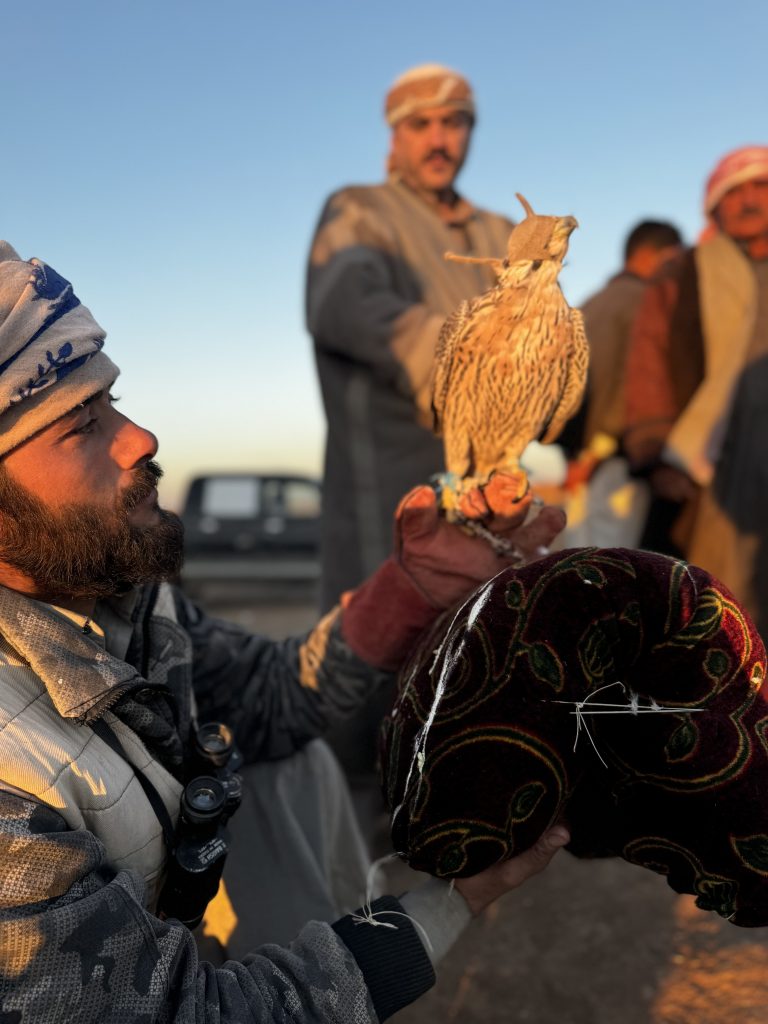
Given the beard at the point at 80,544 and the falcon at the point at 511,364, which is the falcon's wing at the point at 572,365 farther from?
the beard at the point at 80,544

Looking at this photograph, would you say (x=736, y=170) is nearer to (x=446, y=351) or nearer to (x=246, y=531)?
(x=446, y=351)

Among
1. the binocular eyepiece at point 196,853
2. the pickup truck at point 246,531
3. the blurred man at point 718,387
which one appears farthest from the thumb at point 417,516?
the pickup truck at point 246,531

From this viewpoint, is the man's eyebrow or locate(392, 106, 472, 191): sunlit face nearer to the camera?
the man's eyebrow

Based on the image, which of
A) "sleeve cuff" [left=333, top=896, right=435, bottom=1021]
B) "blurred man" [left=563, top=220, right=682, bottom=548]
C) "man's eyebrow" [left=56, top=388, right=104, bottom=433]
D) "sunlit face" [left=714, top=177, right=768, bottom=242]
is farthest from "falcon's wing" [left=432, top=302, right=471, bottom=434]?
"sunlit face" [left=714, top=177, right=768, bottom=242]

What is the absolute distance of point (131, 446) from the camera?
57.8 inches

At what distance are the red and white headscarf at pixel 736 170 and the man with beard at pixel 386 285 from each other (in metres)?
1.15

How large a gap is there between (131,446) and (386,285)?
1.57m

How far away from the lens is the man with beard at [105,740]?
Result: 1.07m

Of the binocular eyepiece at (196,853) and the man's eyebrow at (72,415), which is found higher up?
the man's eyebrow at (72,415)

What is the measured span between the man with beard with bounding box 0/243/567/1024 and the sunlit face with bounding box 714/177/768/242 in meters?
2.49

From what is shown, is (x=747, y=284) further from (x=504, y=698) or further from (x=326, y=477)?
(x=504, y=698)

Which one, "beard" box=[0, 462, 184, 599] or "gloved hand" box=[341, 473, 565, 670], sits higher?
"beard" box=[0, 462, 184, 599]

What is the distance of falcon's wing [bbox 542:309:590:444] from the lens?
181cm

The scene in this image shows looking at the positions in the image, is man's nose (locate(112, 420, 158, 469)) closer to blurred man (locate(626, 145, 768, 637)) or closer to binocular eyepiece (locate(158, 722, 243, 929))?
binocular eyepiece (locate(158, 722, 243, 929))
